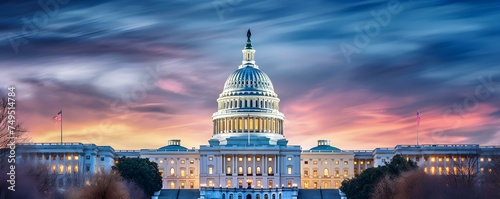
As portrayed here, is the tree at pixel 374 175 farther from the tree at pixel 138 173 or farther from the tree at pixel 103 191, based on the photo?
the tree at pixel 103 191

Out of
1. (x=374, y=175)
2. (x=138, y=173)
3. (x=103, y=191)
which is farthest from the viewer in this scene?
(x=138, y=173)

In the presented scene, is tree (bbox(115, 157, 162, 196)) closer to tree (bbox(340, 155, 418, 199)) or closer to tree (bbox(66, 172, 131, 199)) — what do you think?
tree (bbox(340, 155, 418, 199))

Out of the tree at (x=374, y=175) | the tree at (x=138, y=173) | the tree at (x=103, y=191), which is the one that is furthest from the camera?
the tree at (x=138, y=173)

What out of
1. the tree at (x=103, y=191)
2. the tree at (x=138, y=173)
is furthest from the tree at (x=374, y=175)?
the tree at (x=103, y=191)

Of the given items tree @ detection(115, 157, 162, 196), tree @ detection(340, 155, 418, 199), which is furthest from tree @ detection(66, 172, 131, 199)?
tree @ detection(115, 157, 162, 196)

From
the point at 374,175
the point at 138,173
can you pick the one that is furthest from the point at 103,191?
the point at 138,173

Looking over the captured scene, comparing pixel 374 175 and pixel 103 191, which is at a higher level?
pixel 374 175

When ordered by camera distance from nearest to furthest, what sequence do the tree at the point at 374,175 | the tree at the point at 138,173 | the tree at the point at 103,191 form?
the tree at the point at 103,191 < the tree at the point at 374,175 < the tree at the point at 138,173

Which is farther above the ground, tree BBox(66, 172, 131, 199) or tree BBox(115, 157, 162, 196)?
tree BBox(115, 157, 162, 196)

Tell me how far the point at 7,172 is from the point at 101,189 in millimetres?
25523

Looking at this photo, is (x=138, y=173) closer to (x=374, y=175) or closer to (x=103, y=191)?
(x=374, y=175)

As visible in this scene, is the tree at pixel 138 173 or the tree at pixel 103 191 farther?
the tree at pixel 138 173

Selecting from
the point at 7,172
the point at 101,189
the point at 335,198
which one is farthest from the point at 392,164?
the point at 7,172

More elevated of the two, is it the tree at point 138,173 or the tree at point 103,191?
the tree at point 138,173
